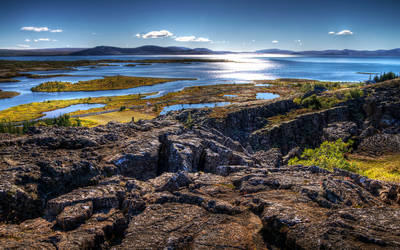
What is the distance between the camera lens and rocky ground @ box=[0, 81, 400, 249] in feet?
49.1

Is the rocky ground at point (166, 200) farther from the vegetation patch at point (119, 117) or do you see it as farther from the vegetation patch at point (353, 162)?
the vegetation patch at point (119, 117)

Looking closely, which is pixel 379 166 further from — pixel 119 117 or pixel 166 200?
pixel 119 117

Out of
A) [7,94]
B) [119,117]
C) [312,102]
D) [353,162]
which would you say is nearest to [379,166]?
[353,162]

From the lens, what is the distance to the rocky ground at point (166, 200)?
14969 mm

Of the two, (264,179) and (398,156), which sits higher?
(264,179)

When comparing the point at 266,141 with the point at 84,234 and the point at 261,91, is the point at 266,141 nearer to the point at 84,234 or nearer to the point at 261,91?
the point at 84,234

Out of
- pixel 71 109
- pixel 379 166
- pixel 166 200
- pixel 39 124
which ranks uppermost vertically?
pixel 166 200

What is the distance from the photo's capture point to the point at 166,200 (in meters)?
19.6

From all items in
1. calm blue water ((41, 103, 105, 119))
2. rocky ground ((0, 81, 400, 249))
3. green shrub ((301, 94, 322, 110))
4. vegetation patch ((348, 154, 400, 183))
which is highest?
green shrub ((301, 94, 322, 110))

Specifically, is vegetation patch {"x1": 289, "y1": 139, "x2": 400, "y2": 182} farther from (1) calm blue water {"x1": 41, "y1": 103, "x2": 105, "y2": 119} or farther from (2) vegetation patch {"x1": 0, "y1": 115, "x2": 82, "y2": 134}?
(1) calm blue water {"x1": 41, "y1": 103, "x2": 105, "y2": 119}

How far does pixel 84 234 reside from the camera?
15055 mm

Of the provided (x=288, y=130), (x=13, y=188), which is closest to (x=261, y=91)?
(x=288, y=130)

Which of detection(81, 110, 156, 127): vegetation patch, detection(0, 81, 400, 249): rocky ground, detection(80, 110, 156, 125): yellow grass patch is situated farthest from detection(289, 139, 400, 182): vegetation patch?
detection(80, 110, 156, 125): yellow grass patch

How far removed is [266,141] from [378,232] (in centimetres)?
4238
